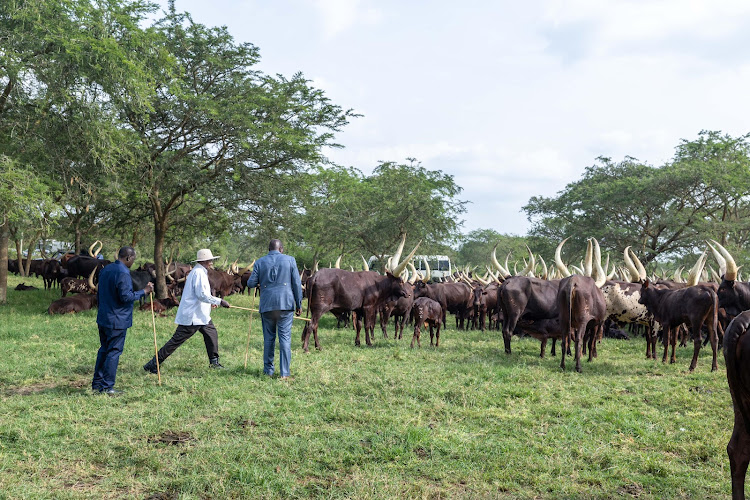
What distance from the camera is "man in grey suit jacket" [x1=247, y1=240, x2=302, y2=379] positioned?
24.0 ft

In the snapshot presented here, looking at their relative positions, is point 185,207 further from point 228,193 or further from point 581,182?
point 581,182

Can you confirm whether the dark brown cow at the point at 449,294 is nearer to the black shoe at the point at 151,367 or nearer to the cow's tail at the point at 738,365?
the black shoe at the point at 151,367

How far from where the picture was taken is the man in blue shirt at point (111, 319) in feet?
20.5

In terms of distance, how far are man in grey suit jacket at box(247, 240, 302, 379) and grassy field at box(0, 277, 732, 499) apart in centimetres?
37

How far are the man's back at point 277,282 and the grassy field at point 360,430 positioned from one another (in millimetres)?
989

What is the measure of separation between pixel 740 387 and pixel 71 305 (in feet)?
45.9

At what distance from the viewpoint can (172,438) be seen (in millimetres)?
4762

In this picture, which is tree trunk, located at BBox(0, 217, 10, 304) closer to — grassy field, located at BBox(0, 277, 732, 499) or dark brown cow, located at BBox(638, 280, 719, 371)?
grassy field, located at BBox(0, 277, 732, 499)

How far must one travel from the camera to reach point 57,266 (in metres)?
20.6

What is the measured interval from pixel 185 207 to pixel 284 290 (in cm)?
1300

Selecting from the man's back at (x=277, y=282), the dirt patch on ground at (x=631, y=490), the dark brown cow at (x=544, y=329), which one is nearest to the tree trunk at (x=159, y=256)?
the man's back at (x=277, y=282)

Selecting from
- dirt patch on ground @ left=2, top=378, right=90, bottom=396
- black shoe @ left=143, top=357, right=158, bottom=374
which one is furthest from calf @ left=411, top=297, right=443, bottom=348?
dirt patch on ground @ left=2, top=378, right=90, bottom=396

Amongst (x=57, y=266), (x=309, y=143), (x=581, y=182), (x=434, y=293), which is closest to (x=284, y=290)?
(x=434, y=293)

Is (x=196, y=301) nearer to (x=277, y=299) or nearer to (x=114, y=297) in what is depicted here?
(x=277, y=299)
